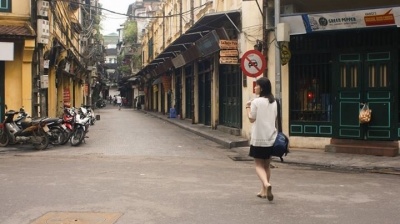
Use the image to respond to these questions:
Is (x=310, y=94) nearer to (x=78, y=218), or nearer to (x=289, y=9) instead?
(x=289, y=9)

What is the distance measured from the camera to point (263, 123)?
7.64 m

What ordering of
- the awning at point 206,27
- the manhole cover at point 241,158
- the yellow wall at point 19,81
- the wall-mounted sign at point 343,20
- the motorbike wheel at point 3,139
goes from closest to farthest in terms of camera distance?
the wall-mounted sign at point 343,20
the manhole cover at point 241,158
the motorbike wheel at point 3,139
the yellow wall at point 19,81
the awning at point 206,27

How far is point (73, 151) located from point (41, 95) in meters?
4.13

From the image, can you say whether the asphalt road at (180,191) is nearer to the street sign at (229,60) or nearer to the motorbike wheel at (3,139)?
the motorbike wheel at (3,139)

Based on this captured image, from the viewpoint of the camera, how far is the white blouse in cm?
763

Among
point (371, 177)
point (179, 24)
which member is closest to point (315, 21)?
point (371, 177)

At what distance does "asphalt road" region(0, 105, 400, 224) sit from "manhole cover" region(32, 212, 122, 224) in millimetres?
26

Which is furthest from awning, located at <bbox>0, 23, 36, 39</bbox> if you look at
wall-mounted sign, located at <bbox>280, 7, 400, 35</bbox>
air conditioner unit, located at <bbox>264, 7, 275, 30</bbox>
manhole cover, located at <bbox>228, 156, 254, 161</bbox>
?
wall-mounted sign, located at <bbox>280, 7, 400, 35</bbox>

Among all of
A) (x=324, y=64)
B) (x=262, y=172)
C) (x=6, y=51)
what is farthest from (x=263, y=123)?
(x=6, y=51)

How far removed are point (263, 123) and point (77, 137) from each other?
9791 millimetres

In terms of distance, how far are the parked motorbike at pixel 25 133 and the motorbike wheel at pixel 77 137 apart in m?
0.91

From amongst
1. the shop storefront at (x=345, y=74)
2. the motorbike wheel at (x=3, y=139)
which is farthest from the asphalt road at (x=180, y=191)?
the shop storefront at (x=345, y=74)

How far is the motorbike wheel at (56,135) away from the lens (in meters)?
15.6

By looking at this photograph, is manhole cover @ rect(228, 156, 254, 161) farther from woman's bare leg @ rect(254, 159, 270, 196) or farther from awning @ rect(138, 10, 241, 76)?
woman's bare leg @ rect(254, 159, 270, 196)
